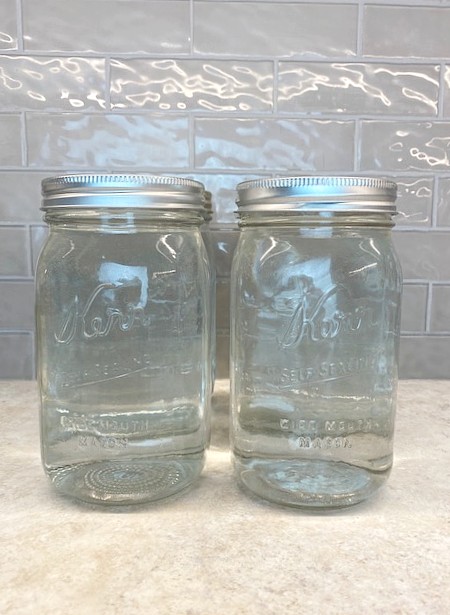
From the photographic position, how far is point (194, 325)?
481 millimetres

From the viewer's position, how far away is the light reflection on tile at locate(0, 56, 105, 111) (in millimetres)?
769

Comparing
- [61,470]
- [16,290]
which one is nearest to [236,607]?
[61,470]

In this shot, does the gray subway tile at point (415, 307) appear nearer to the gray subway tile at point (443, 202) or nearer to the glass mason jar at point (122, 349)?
the gray subway tile at point (443, 202)

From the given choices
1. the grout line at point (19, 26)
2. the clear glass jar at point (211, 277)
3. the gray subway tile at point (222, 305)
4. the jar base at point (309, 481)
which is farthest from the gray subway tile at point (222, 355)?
the grout line at point (19, 26)

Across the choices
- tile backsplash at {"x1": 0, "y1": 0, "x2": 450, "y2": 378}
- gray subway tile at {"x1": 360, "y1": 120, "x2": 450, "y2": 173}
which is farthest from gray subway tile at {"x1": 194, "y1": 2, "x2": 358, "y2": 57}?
gray subway tile at {"x1": 360, "y1": 120, "x2": 450, "y2": 173}

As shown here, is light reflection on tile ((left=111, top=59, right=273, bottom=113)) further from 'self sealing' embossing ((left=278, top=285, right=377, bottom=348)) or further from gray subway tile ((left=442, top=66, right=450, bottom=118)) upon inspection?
'self sealing' embossing ((left=278, top=285, right=377, bottom=348))

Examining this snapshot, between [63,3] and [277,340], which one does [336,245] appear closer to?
[277,340]

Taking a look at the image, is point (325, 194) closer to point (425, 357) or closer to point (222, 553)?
point (222, 553)

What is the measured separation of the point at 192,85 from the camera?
0.78 metres

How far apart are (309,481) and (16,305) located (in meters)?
0.54

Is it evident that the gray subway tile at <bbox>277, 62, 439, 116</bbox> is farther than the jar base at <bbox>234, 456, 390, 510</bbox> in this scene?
Yes

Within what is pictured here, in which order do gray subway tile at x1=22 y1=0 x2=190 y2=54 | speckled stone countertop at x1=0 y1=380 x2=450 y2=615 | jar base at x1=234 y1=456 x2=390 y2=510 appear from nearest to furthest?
speckled stone countertop at x1=0 y1=380 x2=450 y2=615 < jar base at x1=234 y1=456 x2=390 y2=510 < gray subway tile at x1=22 y1=0 x2=190 y2=54

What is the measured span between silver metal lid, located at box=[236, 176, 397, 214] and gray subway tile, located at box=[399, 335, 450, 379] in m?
0.46

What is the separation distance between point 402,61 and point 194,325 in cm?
54
